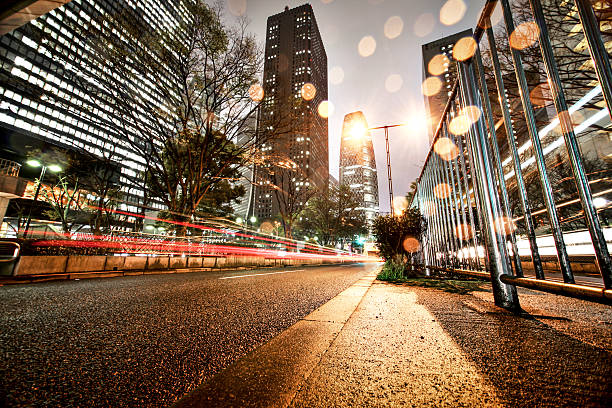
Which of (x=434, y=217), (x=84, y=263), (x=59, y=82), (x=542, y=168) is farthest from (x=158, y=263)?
(x=59, y=82)

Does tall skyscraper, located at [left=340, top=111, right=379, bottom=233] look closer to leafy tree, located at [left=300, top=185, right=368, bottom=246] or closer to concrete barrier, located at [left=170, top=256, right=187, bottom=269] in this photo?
leafy tree, located at [left=300, top=185, right=368, bottom=246]

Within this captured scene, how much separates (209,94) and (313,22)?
3012 inches

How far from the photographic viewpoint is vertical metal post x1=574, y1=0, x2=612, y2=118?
1052 millimetres

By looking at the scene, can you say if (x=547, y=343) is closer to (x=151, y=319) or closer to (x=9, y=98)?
(x=151, y=319)

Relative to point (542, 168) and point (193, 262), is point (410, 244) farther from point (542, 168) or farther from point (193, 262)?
point (193, 262)

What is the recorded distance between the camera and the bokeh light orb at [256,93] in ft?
41.0

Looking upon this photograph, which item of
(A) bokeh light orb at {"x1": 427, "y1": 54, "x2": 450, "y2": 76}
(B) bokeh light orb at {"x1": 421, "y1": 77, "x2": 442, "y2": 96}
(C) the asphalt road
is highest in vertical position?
(A) bokeh light orb at {"x1": 427, "y1": 54, "x2": 450, "y2": 76}

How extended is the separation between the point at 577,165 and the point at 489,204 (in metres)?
1.11

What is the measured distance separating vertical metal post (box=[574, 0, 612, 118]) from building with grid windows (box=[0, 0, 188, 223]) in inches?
178

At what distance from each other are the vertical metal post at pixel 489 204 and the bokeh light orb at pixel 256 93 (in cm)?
1182

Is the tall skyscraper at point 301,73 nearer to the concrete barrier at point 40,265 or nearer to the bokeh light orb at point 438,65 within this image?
the concrete barrier at point 40,265

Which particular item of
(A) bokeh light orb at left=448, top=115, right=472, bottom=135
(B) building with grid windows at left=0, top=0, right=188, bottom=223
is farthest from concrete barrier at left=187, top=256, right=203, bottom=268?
(A) bokeh light orb at left=448, top=115, right=472, bottom=135

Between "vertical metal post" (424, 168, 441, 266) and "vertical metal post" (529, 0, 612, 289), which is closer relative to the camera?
"vertical metal post" (529, 0, 612, 289)

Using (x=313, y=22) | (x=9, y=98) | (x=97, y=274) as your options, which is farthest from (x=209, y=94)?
(x=313, y=22)
